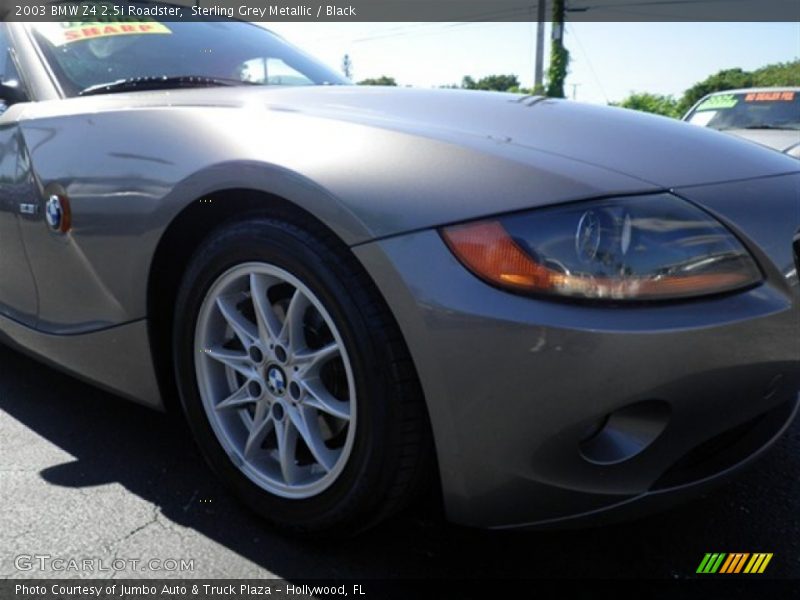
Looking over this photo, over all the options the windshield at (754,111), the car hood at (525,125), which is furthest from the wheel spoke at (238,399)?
the windshield at (754,111)

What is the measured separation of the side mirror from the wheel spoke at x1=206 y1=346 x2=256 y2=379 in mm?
1304

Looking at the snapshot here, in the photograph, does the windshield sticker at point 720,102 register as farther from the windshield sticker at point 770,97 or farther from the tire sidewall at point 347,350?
the tire sidewall at point 347,350

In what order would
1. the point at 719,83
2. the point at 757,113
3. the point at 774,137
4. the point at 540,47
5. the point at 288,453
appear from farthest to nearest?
the point at 719,83 → the point at 540,47 → the point at 757,113 → the point at 774,137 → the point at 288,453

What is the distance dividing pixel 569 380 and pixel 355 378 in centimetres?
48

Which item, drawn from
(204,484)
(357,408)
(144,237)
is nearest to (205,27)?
(144,237)

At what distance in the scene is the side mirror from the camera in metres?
2.50

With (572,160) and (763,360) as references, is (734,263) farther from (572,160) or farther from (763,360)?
(572,160)

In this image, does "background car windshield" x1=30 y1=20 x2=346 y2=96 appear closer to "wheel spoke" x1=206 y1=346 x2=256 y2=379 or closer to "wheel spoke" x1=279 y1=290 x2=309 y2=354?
"wheel spoke" x1=206 y1=346 x2=256 y2=379

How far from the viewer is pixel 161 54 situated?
9.14 ft

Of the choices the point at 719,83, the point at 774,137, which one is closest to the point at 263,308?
the point at 774,137

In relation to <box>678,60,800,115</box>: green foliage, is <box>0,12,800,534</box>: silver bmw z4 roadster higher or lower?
higher

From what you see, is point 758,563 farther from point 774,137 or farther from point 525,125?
point 774,137

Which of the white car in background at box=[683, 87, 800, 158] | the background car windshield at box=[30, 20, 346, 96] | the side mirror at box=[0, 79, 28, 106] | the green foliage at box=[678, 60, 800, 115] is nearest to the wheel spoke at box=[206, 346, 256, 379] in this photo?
the background car windshield at box=[30, 20, 346, 96]

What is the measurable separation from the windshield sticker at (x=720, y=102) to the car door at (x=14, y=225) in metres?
8.76
